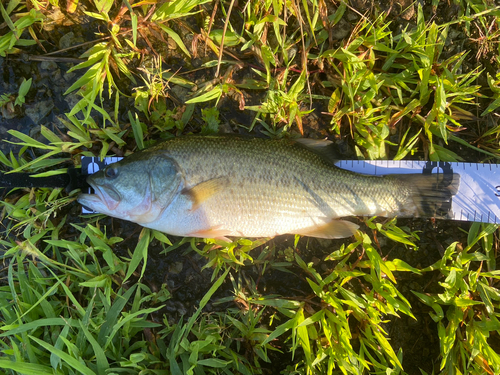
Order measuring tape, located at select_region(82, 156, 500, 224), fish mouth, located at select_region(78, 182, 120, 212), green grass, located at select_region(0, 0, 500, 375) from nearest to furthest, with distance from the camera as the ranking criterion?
fish mouth, located at select_region(78, 182, 120, 212) → green grass, located at select_region(0, 0, 500, 375) → measuring tape, located at select_region(82, 156, 500, 224)

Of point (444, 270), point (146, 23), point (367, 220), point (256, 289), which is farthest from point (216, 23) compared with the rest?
point (444, 270)

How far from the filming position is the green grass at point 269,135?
9.09ft

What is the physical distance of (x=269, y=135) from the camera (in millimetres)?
3035

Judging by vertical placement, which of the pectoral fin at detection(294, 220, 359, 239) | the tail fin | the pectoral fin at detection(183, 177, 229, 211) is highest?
the pectoral fin at detection(183, 177, 229, 211)

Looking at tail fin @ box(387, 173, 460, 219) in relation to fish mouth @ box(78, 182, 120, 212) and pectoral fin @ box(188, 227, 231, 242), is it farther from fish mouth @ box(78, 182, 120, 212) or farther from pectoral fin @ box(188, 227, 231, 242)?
fish mouth @ box(78, 182, 120, 212)

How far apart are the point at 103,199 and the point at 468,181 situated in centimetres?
355

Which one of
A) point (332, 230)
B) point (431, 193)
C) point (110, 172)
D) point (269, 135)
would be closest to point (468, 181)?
point (431, 193)

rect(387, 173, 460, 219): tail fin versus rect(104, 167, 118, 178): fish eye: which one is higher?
rect(104, 167, 118, 178): fish eye

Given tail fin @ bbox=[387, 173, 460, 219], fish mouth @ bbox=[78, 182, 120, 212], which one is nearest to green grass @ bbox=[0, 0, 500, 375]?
tail fin @ bbox=[387, 173, 460, 219]

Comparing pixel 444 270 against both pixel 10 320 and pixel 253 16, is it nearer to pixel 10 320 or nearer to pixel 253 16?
pixel 253 16

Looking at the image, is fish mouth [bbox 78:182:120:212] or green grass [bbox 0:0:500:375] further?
green grass [bbox 0:0:500:375]

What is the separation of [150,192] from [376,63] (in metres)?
2.64

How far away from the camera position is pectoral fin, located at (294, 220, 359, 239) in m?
2.78

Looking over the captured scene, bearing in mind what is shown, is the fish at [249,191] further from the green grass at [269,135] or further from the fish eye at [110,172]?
the green grass at [269,135]
